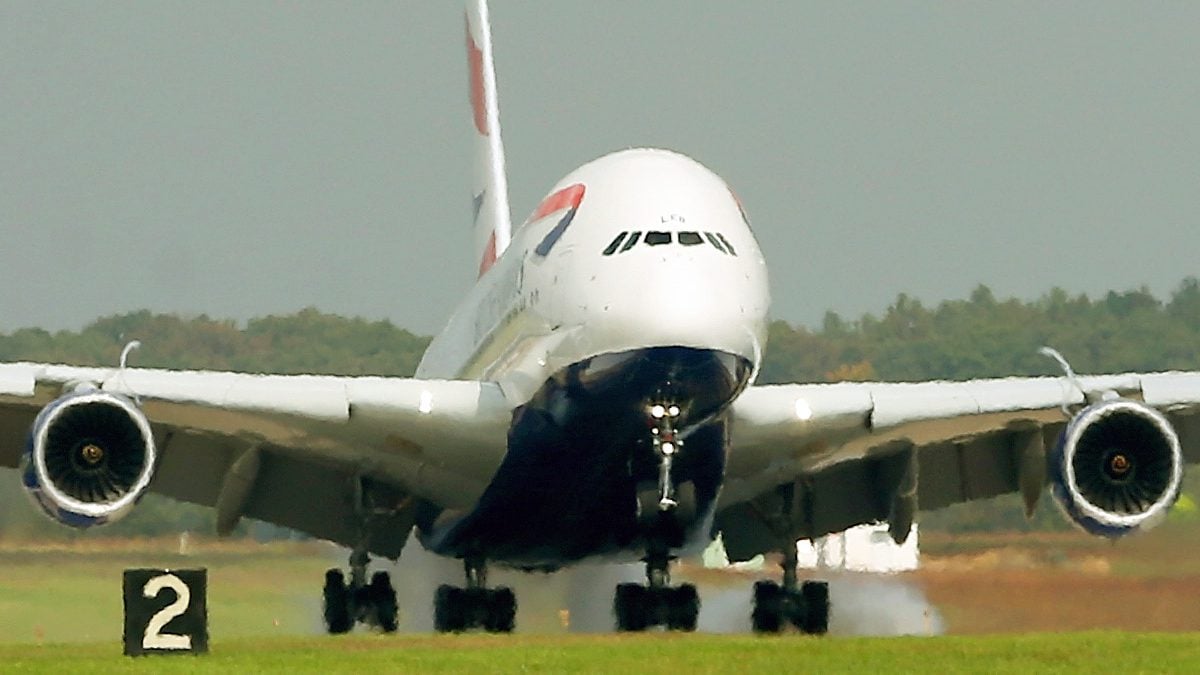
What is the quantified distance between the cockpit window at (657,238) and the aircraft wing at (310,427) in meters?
3.23

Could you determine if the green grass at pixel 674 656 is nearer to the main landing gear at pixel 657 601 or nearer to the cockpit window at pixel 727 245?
the cockpit window at pixel 727 245

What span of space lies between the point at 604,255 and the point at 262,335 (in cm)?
5333

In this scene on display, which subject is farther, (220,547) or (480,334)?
(220,547)

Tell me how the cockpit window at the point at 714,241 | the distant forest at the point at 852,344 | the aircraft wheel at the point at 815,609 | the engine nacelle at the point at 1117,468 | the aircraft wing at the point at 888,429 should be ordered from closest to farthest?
1. the cockpit window at the point at 714,241
2. the engine nacelle at the point at 1117,468
3. the aircraft wing at the point at 888,429
4. the aircraft wheel at the point at 815,609
5. the distant forest at the point at 852,344

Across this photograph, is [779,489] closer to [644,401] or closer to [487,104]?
[644,401]

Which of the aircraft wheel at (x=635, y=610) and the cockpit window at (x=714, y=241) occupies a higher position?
the cockpit window at (x=714, y=241)

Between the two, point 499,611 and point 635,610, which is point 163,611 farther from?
point 499,611

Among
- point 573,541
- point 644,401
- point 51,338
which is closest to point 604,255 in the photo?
point 644,401

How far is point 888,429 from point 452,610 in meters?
6.13

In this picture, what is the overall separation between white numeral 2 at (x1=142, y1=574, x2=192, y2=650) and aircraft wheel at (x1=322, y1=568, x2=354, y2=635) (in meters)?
11.0

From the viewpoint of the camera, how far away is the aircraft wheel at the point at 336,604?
115ft

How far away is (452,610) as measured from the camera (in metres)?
33.9

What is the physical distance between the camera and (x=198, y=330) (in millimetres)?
71750

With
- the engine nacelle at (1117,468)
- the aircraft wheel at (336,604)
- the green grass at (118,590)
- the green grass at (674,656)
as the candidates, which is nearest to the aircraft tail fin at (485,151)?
the green grass at (118,590)
